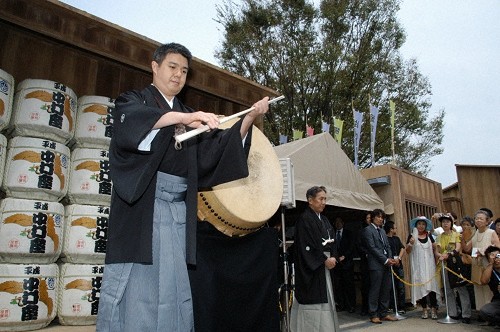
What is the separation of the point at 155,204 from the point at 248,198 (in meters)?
1.35

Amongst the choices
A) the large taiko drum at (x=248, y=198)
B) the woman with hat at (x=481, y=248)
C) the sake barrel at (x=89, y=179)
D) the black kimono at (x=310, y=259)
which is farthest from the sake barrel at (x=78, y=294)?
the woman with hat at (x=481, y=248)

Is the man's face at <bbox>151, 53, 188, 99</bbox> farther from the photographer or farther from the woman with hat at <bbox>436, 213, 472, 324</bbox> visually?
the woman with hat at <bbox>436, 213, 472, 324</bbox>

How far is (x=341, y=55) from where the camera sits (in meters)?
16.4

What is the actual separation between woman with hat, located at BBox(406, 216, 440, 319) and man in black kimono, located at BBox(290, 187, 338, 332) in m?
3.61

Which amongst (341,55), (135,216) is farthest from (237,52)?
(135,216)

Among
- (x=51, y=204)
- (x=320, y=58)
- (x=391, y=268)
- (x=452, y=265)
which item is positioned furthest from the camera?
(x=320, y=58)

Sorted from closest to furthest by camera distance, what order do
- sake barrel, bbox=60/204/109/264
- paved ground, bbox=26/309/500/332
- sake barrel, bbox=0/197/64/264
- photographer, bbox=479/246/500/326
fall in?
1. sake barrel, bbox=0/197/64/264
2. sake barrel, bbox=60/204/109/264
3. photographer, bbox=479/246/500/326
4. paved ground, bbox=26/309/500/332

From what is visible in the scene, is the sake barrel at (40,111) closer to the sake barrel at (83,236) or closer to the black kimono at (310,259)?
the sake barrel at (83,236)

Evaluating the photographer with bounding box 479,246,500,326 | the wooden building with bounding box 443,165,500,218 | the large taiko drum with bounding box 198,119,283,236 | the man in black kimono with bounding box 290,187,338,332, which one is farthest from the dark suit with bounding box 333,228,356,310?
the large taiko drum with bounding box 198,119,283,236

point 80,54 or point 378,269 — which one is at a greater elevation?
point 80,54

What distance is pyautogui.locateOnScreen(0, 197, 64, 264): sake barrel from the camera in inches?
117

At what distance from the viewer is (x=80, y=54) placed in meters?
3.91

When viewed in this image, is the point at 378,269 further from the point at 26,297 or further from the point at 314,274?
the point at 26,297

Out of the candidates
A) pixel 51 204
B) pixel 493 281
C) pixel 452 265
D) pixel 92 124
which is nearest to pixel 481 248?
pixel 493 281
